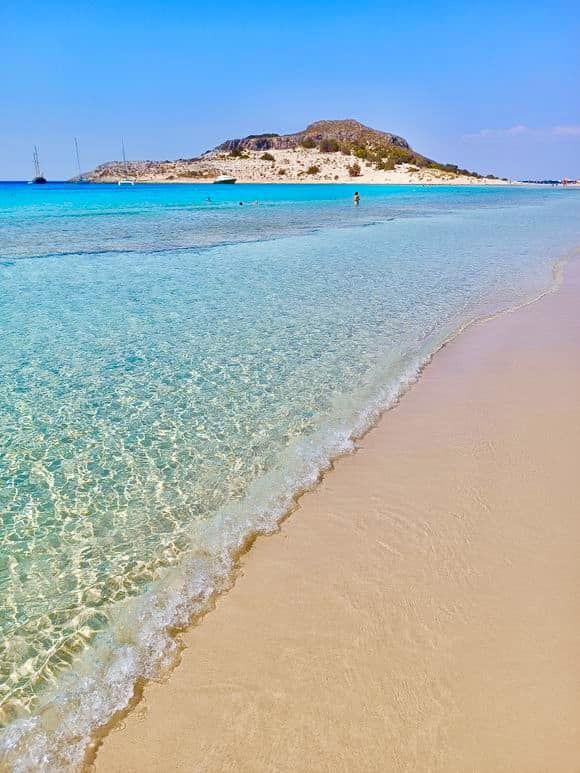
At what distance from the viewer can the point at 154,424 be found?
823cm

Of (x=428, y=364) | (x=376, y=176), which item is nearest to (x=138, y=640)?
(x=428, y=364)

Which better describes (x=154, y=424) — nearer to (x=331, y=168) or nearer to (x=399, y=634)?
(x=399, y=634)

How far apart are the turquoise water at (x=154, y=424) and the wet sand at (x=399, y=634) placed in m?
0.42

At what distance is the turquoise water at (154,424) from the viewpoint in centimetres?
450

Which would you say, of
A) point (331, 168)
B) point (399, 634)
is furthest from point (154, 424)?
point (331, 168)

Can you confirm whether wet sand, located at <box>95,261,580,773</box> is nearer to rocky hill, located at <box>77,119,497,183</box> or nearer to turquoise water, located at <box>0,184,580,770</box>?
turquoise water, located at <box>0,184,580,770</box>

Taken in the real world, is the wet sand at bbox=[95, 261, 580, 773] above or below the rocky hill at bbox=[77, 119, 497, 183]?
below

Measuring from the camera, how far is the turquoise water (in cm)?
450

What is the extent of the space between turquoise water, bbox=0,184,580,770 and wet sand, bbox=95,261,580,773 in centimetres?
42

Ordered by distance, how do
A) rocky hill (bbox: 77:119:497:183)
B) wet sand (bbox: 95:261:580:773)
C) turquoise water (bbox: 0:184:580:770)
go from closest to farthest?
1. wet sand (bbox: 95:261:580:773)
2. turquoise water (bbox: 0:184:580:770)
3. rocky hill (bbox: 77:119:497:183)

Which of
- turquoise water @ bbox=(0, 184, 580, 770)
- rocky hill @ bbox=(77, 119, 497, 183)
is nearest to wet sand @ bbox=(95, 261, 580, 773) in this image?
turquoise water @ bbox=(0, 184, 580, 770)

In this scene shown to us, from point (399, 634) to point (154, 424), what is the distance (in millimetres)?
4911

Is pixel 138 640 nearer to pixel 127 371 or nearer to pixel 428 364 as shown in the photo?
pixel 127 371

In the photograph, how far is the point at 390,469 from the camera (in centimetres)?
693
